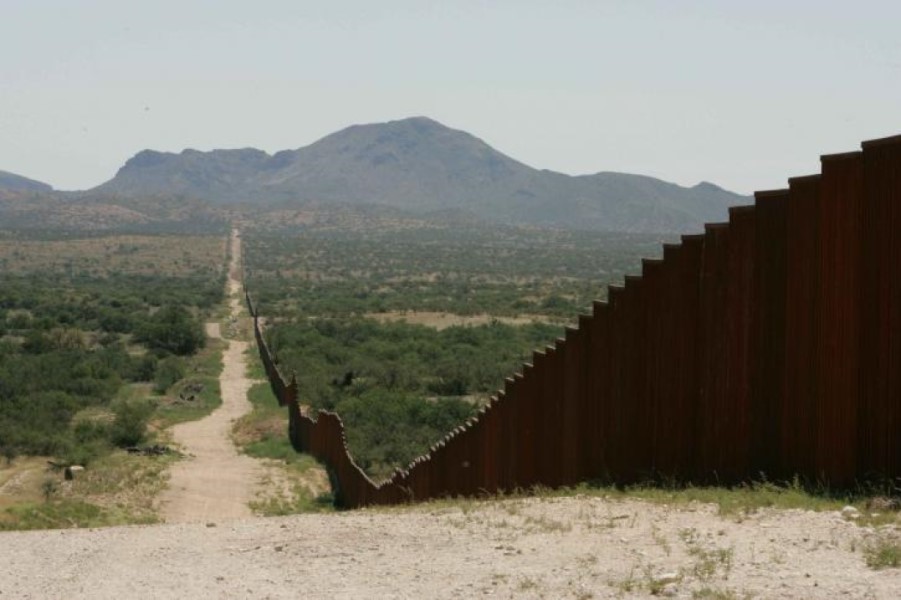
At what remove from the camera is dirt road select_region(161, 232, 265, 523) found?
2234 cm

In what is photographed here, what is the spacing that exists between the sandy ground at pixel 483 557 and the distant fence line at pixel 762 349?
3.35ft

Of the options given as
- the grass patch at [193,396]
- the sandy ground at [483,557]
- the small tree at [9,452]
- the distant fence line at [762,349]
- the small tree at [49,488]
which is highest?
the distant fence line at [762,349]

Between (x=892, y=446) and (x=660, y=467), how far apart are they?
2.47 metres

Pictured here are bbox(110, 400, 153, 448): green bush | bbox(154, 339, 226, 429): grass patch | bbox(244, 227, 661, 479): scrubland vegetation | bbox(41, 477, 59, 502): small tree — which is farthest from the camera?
bbox(154, 339, 226, 429): grass patch

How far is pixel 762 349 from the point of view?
32.6 ft

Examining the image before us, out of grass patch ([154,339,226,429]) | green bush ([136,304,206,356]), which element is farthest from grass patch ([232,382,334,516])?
green bush ([136,304,206,356])

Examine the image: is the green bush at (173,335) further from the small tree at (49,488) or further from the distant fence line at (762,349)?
the distant fence line at (762,349)

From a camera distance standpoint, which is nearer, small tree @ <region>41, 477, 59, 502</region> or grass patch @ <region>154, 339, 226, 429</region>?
small tree @ <region>41, 477, 59, 502</region>

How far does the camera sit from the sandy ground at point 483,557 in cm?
708

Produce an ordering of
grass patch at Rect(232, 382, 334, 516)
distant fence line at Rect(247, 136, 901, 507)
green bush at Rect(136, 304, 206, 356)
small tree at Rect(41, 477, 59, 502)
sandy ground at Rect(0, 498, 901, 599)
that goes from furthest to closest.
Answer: green bush at Rect(136, 304, 206, 356), small tree at Rect(41, 477, 59, 502), grass patch at Rect(232, 382, 334, 516), distant fence line at Rect(247, 136, 901, 507), sandy ground at Rect(0, 498, 901, 599)

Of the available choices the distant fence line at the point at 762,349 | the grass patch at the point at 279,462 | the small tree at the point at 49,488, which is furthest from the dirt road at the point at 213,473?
the distant fence line at the point at 762,349

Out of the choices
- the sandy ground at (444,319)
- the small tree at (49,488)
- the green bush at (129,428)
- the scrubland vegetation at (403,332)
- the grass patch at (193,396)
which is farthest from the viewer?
the sandy ground at (444,319)

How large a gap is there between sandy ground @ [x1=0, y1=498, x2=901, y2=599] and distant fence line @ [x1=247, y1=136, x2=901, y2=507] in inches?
40.2

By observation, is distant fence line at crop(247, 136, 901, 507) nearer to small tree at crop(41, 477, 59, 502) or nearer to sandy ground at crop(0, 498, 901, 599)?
sandy ground at crop(0, 498, 901, 599)
